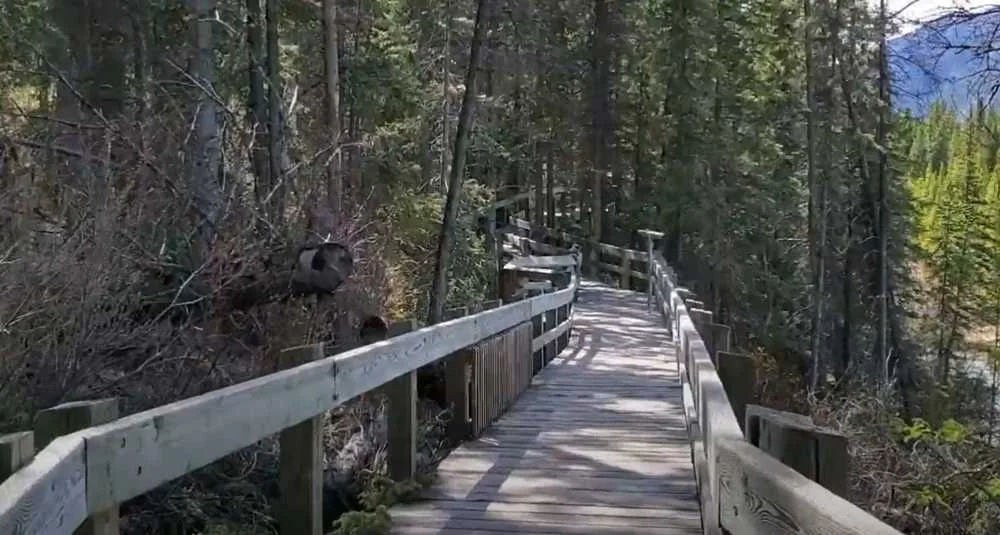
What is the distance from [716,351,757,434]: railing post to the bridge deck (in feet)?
2.17

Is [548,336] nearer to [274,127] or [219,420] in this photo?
[274,127]

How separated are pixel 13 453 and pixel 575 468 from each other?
14.9 ft

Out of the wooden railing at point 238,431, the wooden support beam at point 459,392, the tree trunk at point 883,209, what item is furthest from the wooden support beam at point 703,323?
the tree trunk at point 883,209

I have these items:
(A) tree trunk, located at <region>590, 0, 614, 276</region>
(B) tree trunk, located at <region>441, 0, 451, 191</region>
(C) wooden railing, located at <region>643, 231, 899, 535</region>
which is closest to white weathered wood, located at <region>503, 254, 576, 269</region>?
Answer: (B) tree trunk, located at <region>441, 0, 451, 191</region>

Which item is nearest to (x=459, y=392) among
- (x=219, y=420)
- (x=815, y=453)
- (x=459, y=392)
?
(x=459, y=392)

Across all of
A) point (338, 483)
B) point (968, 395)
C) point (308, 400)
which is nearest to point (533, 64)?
point (338, 483)

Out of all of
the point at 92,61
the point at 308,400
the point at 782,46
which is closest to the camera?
the point at 308,400

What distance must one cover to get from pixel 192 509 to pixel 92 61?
13187 millimetres

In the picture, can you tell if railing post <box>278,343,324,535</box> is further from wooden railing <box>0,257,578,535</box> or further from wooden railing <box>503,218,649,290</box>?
wooden railing <box>503,218,649,290</box>

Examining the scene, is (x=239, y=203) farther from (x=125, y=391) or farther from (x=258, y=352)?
(x=125, y=391)

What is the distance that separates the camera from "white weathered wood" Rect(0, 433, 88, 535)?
6.58ft

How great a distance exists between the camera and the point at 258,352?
8234 mm

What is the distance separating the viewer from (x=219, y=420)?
3.31 metres

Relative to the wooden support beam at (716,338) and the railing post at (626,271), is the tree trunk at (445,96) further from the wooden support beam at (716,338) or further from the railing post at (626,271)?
the wooden support beam at (716,338)
